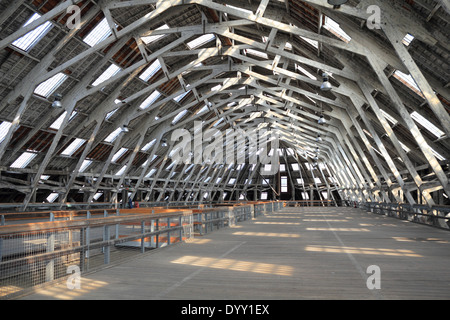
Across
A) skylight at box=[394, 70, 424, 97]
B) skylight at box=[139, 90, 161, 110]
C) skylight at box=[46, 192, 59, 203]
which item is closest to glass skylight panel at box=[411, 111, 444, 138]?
skylight at box=[394, 70, 424, 97]

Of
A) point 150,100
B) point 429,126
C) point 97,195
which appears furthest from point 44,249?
point 97,195

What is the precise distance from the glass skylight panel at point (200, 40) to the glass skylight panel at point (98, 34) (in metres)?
4.45

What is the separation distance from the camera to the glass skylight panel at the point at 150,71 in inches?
700

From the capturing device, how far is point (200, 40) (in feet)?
58.2

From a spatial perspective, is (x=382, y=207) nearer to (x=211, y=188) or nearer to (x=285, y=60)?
(x=285, y=60)

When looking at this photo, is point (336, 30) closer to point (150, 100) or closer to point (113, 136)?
point (150, 100)

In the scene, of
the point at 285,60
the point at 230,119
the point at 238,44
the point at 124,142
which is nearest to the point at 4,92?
the point at 124,142

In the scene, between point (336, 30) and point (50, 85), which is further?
point (50, 85)

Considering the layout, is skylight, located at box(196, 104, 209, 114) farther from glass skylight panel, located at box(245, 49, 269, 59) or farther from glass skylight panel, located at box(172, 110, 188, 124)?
glass skylight panel, located at box(245, 49, 269, 59)

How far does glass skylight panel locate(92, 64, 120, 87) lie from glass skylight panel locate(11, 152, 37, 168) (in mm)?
5253

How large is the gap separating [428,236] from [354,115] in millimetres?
8778

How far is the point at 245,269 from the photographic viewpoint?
572 centimetres

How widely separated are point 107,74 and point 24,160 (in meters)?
6.39

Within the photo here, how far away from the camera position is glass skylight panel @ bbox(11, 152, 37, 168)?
58.2 ft
